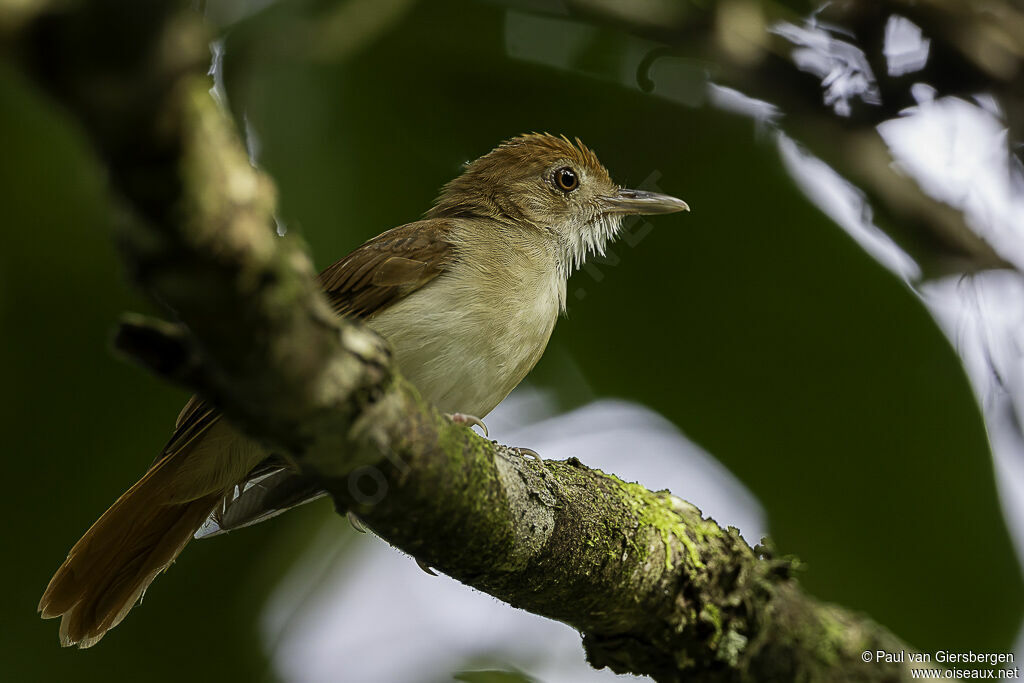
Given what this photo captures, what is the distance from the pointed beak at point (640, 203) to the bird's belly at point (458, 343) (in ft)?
3.30

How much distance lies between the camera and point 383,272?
344 cm

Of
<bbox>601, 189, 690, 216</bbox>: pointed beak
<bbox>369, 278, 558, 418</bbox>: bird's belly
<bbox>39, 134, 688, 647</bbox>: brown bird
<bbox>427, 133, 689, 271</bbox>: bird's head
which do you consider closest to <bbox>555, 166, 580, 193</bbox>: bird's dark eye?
<bbox>427, 133, 689, 271</bbox>: bird's head

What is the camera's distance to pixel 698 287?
4.25m

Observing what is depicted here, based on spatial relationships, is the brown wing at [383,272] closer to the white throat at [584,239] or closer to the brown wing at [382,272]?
the brown wing at [382,272]

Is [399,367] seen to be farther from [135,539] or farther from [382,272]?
[135,539]

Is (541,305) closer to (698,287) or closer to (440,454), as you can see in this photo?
(698,287)

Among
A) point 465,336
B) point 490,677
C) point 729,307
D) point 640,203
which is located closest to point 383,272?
point 465,336

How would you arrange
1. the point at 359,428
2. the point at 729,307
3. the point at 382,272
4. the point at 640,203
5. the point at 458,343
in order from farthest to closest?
the point at 640,203
the point at 729,307
the point at 382,272
the point at 458,343
the point at 359,428

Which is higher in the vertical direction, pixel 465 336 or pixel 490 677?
pixel 465 336

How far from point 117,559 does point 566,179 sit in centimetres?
260

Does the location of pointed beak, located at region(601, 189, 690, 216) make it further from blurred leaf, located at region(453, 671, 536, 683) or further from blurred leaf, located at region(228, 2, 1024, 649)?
→ blurred leaf, located at region(453, 671, 536, 683)

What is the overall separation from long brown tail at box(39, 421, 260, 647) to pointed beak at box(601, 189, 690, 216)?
6.86ft

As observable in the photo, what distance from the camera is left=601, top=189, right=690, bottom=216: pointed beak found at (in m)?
4.19

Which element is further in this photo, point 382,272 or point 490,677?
point 490,677
